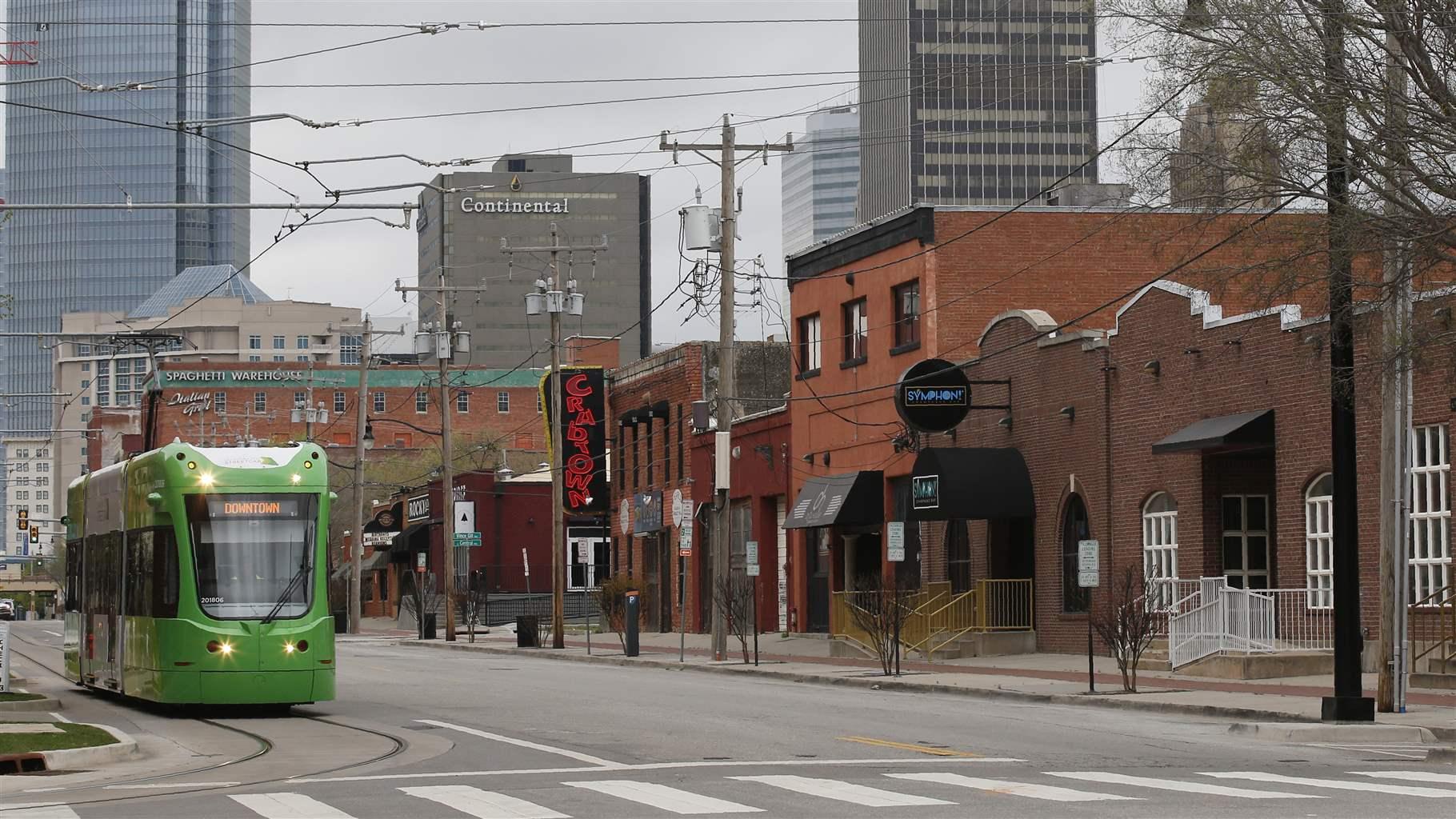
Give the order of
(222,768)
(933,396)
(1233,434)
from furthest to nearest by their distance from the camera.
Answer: (933,396)
(1233,434)
(222,768)

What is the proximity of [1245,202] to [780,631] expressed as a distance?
31689mm

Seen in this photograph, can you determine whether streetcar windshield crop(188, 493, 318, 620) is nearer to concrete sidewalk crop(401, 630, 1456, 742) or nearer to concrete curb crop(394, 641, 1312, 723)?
concrete curb crop(394, 641, 1312, 723)

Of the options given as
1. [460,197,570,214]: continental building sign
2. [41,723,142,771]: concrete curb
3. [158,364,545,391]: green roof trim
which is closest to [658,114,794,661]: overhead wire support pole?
[41,723,142,771]: concrete curb

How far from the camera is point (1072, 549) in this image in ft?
118

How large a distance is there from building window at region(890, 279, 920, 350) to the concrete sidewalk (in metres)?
6.81

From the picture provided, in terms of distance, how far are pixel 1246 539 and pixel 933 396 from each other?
735 cm

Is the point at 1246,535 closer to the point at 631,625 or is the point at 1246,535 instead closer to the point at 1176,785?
the point at 631,625

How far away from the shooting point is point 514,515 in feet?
249

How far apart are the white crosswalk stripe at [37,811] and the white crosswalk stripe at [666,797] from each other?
3570 mm

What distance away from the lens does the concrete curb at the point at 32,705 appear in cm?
2356

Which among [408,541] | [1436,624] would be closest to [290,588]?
[1436,624]

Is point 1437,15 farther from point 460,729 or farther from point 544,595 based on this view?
point 544,595

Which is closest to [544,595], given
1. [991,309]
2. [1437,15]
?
[991,309]

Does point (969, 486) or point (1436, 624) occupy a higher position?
point (969, 486)
